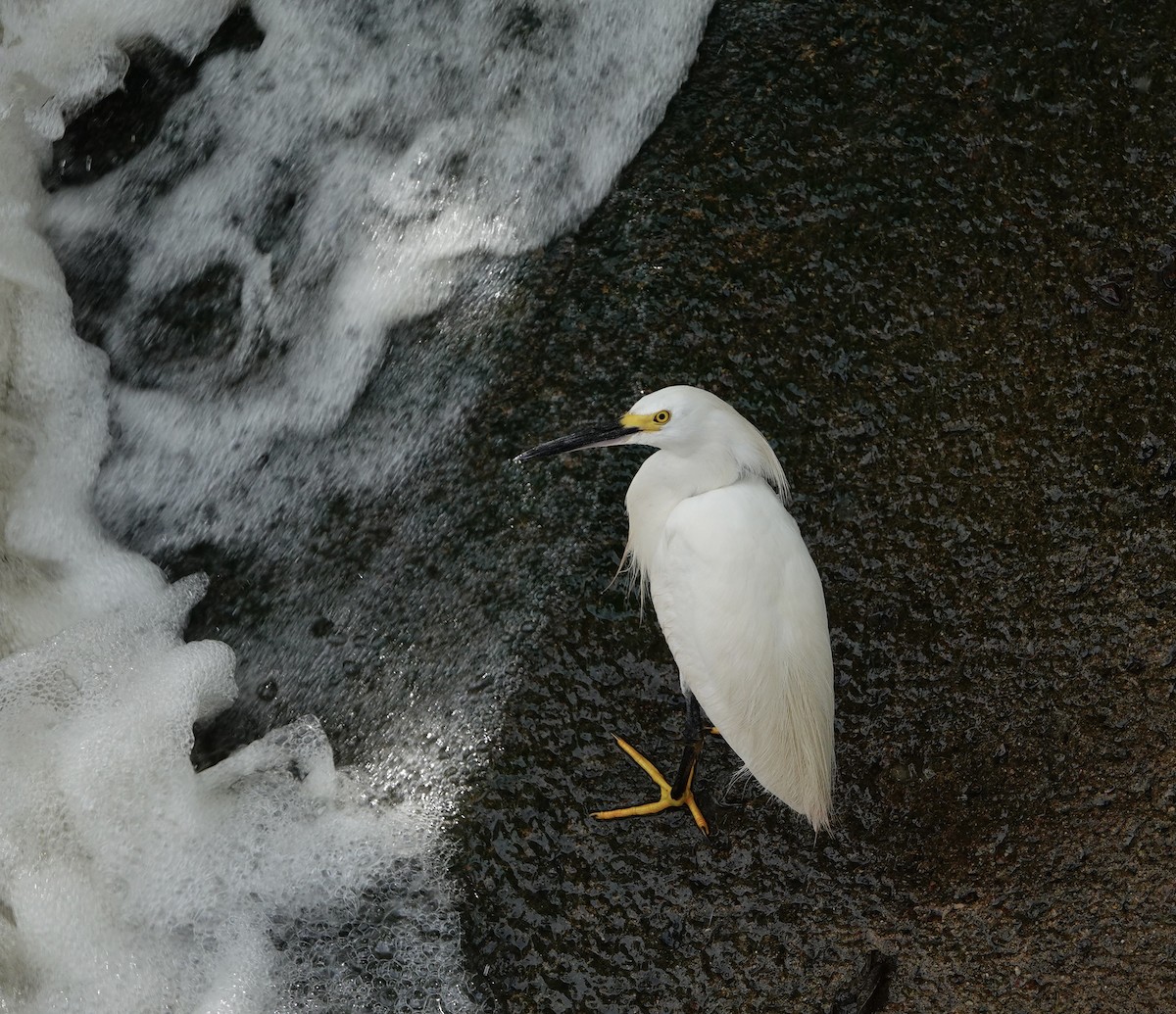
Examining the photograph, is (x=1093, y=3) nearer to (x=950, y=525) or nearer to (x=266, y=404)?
(x=950, y=525)

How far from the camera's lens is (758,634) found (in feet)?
5.67

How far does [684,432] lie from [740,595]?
0.28m

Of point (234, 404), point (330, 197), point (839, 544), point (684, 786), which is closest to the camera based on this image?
point (684, 786)

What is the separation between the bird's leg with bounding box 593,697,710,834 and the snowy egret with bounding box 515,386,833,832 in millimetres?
153

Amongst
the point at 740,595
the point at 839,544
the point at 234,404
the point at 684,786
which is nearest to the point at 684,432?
the point at 740,595

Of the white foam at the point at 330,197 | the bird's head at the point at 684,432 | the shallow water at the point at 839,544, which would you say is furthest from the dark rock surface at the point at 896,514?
the bird's head at the point at 684,432

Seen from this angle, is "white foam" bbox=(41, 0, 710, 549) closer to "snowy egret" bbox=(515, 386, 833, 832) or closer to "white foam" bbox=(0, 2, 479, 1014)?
"white foam" bbox=(0, 2, 479, 1014)

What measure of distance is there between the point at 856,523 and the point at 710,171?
841mm

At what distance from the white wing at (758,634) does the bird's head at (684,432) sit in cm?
7

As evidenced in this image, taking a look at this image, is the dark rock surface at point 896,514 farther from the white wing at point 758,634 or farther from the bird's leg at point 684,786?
the white wing at point 758,634

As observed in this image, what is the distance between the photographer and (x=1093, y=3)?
2.28 meters

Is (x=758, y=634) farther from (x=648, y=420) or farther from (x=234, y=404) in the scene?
(x=234, y=404)

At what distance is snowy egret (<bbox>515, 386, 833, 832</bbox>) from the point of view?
172 centimetres

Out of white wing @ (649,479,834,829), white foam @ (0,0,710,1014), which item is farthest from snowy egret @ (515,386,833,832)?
white foam @ (0,0,710,1014)
